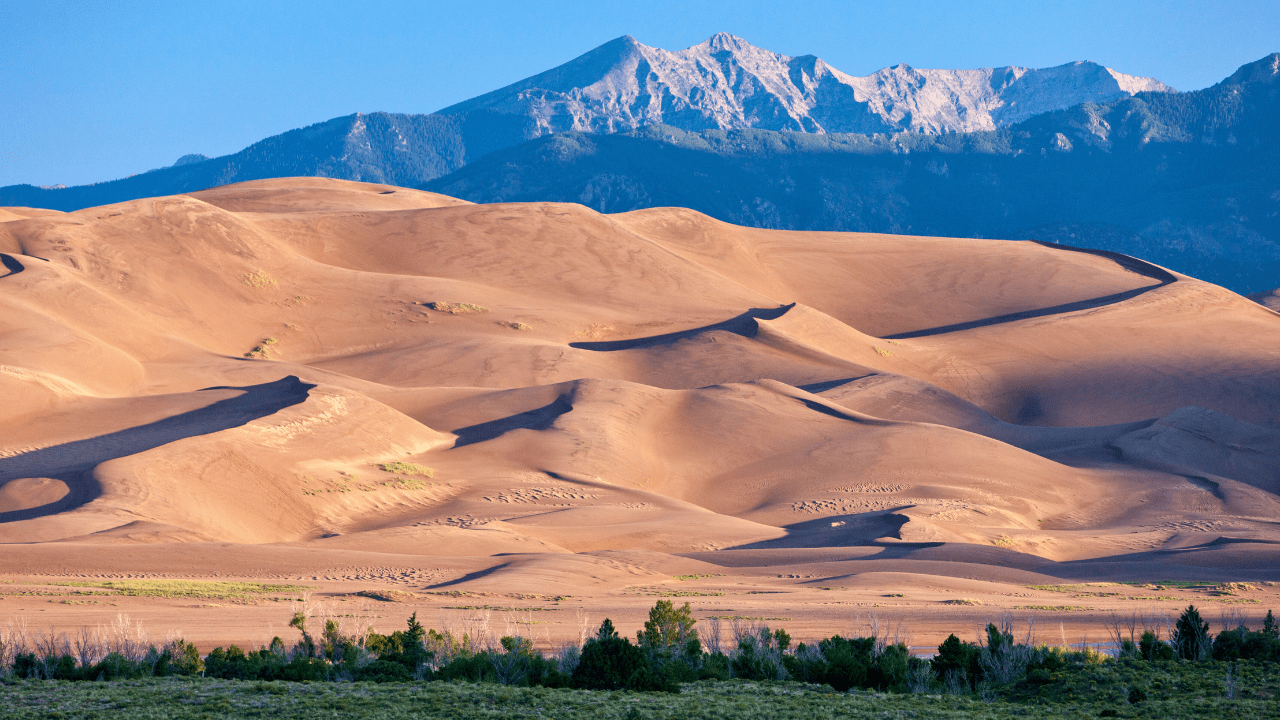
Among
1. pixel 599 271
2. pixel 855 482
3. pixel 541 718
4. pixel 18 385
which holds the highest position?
pixel 599 271

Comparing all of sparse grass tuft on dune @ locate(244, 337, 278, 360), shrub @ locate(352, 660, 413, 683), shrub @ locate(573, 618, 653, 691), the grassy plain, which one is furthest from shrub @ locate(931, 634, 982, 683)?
sparse grass tuft on dune @ locate(244, 337, 278, 360)

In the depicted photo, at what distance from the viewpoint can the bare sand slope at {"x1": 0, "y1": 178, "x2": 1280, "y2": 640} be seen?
27.1 meters

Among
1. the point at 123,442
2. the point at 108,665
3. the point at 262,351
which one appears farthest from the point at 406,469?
the point at 262,351

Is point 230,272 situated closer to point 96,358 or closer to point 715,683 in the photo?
point 96,358

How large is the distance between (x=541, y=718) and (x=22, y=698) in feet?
17.9

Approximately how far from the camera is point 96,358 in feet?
144

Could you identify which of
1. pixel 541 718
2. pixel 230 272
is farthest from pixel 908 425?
pixel 230 272

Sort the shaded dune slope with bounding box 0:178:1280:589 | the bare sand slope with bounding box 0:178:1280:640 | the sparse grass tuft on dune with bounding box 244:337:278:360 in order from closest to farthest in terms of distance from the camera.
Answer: the bare sand slope with bounding box 0:178:1280:640 → the shaded dune slope with bounding box 0:178:1280:589 → the sparse grass tuft on dune with bounding box 244:337:278:360

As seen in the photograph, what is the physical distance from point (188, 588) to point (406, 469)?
47.8 ft

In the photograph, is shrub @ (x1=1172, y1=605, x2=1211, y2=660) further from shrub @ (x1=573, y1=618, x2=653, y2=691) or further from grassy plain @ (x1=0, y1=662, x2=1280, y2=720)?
shrub @ (x1=573, y1=618, x2=653, y2=691)

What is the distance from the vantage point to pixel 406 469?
34750mm

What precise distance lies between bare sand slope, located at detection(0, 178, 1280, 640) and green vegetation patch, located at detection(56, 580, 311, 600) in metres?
1.89

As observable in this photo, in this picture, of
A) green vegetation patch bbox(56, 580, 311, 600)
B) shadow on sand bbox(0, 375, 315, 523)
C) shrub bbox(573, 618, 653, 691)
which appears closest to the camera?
shrub bbox(573, 618, 653, 691)

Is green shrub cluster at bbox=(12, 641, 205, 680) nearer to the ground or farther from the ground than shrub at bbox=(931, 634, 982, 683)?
nearer to the ground
